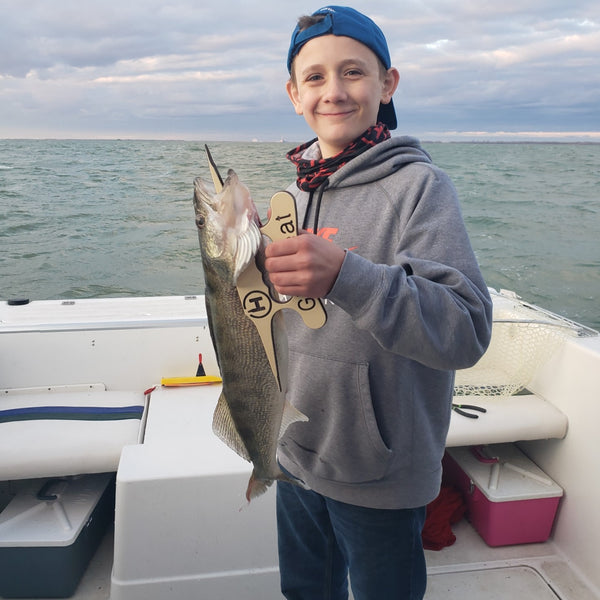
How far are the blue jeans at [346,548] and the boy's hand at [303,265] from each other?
80 centimetres

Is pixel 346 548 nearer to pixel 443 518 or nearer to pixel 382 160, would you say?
pixel 382 160

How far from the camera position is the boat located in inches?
102

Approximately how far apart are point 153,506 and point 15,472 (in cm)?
93

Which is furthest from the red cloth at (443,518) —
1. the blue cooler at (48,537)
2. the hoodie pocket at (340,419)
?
the hoodie pocket at (340,419)

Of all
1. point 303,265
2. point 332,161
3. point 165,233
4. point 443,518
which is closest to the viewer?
point 303,265

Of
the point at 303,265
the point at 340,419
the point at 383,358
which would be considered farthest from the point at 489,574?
the point at 303,265

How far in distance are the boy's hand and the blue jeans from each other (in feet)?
2.64

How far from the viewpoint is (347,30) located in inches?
63.6

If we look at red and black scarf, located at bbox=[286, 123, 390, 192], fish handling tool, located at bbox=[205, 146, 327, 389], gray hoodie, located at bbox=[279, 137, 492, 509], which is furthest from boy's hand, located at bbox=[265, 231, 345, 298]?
red and black scarf, located at bbox=[286, 123, 390, 192]

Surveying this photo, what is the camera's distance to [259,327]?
133cm

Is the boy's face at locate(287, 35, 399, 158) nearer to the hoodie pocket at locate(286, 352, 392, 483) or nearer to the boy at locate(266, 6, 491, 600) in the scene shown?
the boy at locate(266, 6, 491, 600)

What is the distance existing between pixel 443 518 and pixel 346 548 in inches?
81.2

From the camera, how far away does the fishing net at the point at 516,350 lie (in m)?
3.57

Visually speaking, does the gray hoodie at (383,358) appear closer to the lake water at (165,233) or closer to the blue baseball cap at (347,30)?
the blue baseball cap at (347,30)
